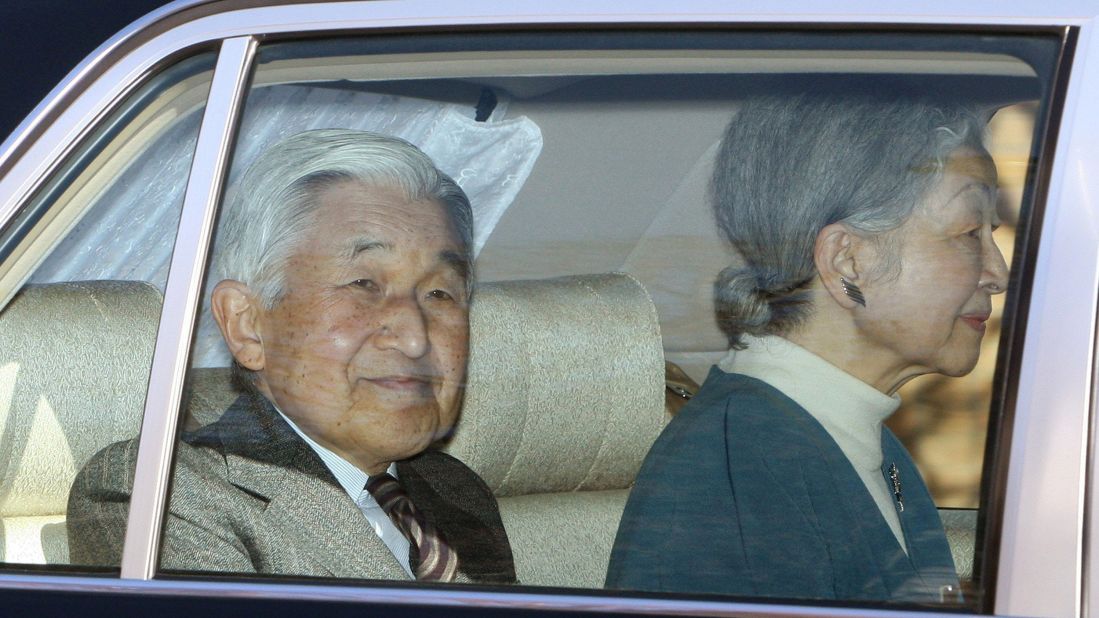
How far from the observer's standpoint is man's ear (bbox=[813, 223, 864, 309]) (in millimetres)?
1739

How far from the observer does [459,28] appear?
1.65m

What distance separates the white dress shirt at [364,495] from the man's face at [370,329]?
1cm

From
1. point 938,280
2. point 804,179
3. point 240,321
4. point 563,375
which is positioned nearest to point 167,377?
point 240,321

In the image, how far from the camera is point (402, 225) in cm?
185

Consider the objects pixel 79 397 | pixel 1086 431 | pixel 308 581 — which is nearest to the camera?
pixel 1086 431

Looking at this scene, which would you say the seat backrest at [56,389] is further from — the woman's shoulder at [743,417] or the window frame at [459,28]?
the woman's shoulder at [743,417]

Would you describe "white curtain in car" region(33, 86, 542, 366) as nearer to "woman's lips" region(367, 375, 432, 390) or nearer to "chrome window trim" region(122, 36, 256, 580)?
"chrome window trim" region(122, 36, 256, 580)

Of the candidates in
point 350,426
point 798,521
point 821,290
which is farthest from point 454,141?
point 798,521

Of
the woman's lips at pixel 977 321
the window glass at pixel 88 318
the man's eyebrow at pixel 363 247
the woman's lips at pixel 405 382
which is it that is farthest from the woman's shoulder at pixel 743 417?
the window glass at pixel 88 318

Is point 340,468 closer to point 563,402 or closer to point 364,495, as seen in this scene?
point 364,495

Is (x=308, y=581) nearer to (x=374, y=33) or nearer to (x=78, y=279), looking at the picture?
(x=78, y=279)

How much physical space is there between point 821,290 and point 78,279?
3.06ft

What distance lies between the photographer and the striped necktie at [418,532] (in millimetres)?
1704

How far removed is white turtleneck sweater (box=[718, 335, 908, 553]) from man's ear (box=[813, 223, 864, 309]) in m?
0.11
